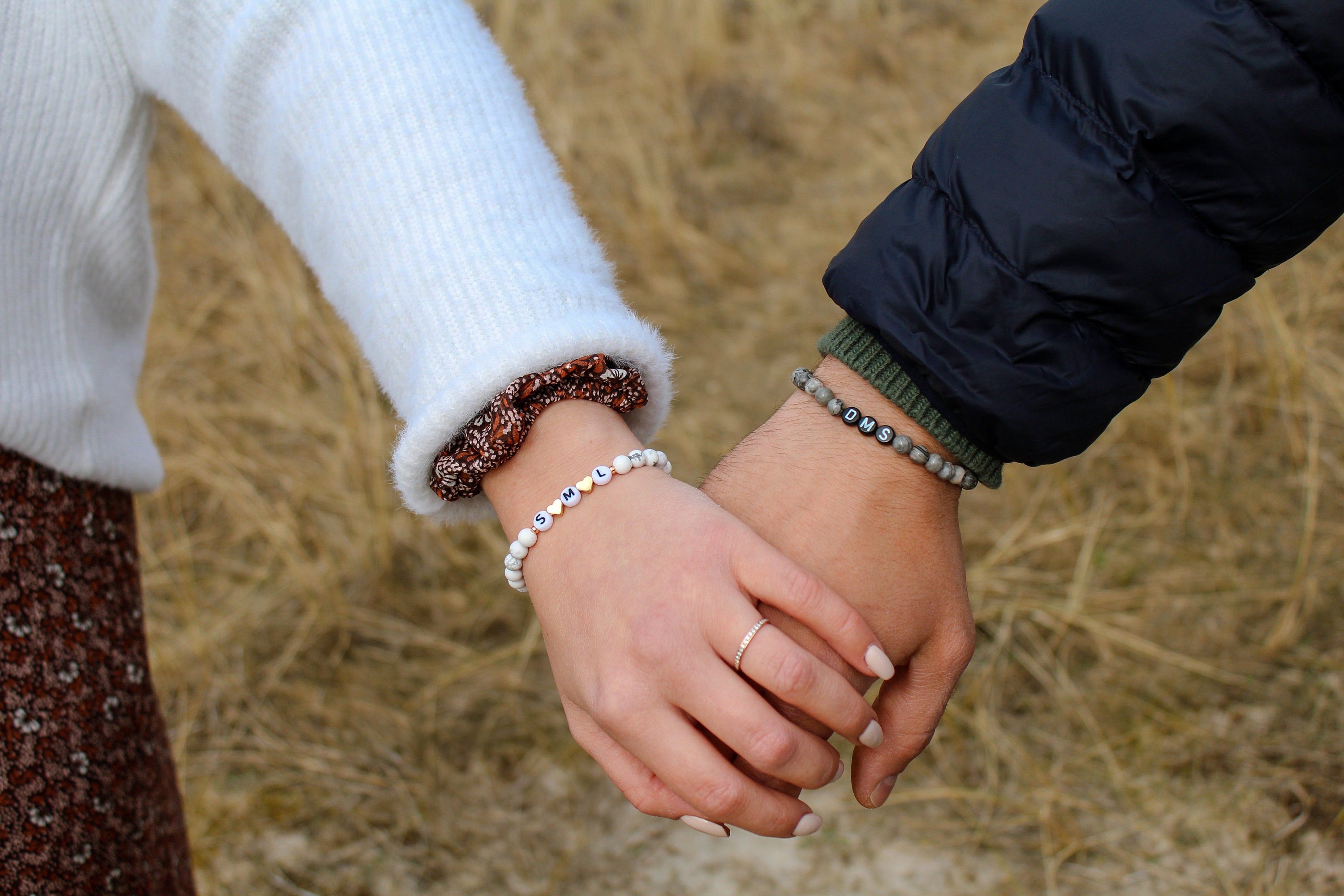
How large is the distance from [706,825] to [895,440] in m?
0.43

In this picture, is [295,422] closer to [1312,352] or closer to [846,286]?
[846,286]

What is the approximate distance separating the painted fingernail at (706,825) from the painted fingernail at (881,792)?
0.57 feet

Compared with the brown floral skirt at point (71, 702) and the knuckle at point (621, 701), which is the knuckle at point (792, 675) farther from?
the brown floral skirt at point (71, 702)

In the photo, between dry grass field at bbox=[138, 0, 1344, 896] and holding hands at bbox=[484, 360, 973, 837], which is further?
dry grass field at bbox=[138, 0, 1344, 896]

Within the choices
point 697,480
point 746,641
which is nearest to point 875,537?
point 746,641

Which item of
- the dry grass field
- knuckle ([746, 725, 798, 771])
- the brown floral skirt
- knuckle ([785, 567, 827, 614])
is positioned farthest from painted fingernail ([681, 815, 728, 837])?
the dry grass field

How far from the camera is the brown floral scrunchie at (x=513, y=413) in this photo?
86 centimetres

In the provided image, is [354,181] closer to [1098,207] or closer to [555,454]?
[555,454]

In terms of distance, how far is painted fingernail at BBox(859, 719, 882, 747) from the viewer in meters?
0.91

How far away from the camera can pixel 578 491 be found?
874 mm

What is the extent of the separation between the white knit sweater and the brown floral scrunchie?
0.06 ft

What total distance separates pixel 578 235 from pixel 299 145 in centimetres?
28

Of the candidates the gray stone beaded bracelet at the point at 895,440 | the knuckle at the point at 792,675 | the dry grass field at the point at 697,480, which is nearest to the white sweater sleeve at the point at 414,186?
the gray stone beaded bracelet at the point at 895,440

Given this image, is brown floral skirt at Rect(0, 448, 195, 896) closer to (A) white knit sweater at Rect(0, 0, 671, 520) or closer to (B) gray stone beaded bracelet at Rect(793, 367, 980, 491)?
(A) white knit sweater at Rect(0, 0, 671, 520)
